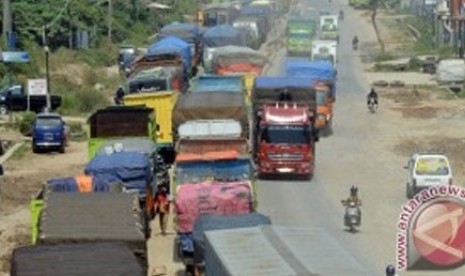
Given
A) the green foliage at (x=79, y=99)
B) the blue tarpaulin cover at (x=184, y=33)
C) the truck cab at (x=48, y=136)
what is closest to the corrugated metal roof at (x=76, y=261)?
the truck cab at (x=48, y=136)

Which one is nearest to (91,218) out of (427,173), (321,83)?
(427,173)

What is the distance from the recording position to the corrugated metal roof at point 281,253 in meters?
18.8

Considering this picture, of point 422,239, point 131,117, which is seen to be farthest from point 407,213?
point 131,117

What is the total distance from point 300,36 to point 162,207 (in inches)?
2494

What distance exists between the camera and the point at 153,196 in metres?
36.2

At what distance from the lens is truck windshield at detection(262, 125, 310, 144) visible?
43.8 meters

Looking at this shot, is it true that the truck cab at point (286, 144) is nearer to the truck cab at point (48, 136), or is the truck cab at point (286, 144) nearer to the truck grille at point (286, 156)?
the truck grille at point (286, 156)

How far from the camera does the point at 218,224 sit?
26.8 m

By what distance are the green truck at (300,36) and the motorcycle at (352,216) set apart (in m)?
57.9

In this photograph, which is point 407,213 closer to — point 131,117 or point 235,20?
point 131,117

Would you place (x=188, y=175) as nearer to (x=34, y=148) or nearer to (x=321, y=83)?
(x=34, y=148)

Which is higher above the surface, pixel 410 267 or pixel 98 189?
pixel 410 267

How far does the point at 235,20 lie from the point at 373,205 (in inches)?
2459

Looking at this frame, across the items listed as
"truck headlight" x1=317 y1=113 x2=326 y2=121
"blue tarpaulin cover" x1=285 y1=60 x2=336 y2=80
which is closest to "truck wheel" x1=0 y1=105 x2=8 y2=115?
"blue tarpaulin cover" x1=285 y1=60 x2=336 y2=80
